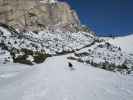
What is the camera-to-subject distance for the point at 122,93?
52.7ft

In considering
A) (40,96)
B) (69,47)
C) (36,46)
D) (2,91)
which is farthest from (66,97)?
(69,47)

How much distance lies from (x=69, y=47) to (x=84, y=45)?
49.9ft

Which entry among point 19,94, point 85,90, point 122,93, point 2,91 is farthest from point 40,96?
point 122,93

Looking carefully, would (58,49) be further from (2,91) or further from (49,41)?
(2,91)

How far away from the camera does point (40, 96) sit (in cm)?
1380

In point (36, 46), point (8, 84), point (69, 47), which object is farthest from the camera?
point (69, 47)

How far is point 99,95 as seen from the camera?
1484 centimetres

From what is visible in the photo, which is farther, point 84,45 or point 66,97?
point 84,45

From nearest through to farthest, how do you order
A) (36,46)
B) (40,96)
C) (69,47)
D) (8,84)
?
(40,96), (8,84), (36,46), (69,47)

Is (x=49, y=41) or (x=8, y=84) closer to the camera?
(x=8, y=84)

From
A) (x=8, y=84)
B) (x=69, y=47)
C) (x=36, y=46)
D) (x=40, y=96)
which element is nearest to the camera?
(x=40, y=96)

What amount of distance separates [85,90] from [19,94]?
13.9 feet

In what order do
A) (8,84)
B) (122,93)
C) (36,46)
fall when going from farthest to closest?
(36,46), (8,84), (122,93)

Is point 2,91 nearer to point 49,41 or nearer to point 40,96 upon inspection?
point 40,96
